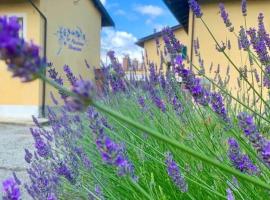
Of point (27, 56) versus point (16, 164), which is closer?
point (27, 56)

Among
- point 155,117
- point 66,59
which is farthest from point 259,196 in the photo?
point 66,59

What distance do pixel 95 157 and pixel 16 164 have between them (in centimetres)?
279

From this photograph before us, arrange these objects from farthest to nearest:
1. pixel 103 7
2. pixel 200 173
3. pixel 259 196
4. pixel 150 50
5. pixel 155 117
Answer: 1. pixel 150 50
2. pixel 103 7
3. pixel 155 117
4. pixel 200 173
5. pixel 259 196

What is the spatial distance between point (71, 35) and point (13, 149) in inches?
317

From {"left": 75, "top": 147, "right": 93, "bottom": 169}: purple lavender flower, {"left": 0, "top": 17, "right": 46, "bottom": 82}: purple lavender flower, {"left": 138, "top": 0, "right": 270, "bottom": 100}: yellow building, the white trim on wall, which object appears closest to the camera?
{"left": 0, "top": 17, "right": 46, "bottom": 82}: purple lavender flower

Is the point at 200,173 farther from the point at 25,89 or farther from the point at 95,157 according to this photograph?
the point at 25,89

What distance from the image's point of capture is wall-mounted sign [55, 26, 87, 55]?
519 inches

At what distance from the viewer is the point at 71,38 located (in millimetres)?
14180

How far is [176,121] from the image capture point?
2324 mm

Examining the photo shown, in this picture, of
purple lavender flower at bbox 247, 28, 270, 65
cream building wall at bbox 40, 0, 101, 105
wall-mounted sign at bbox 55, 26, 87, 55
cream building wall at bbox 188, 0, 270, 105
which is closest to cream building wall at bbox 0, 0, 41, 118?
cream building wall at bbox 40, 0, 101, 105

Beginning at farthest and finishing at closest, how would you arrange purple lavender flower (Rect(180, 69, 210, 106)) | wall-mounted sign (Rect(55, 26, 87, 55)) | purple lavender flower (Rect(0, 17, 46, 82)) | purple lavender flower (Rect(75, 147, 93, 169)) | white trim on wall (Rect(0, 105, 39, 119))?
1. wall-mounted sign (Rect(55, 26, 87, 55))
2. white trim on wall (Rect(0, 105, 39, 119))
3. purple lavender flower (Rect(75, 147, 93, 169))
4. purple lavender flower (Rect(180, 69, 210, 106))
5. purple lavender flower (Rect(0, 17, 46, 82))

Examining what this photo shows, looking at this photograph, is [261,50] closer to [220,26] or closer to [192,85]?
[192,85]

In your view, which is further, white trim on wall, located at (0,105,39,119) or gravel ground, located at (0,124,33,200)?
white trim on wall, located at (0,105,39,119)

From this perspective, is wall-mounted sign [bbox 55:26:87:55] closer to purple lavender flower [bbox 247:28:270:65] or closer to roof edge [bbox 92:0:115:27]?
roof edge [bbox 92:0:115:27]
